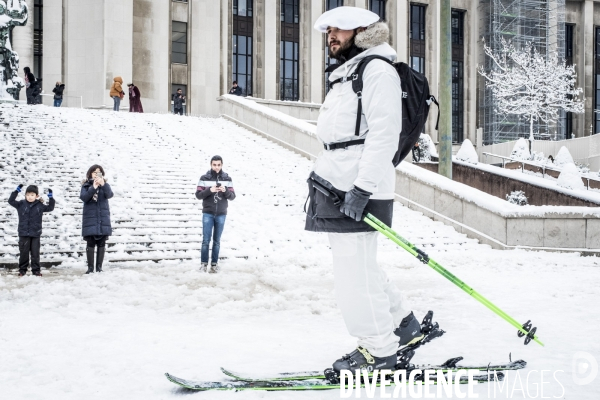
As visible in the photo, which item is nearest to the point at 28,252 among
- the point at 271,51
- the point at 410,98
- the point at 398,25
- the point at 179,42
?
the point at 410,98

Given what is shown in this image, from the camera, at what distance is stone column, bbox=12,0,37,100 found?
1266 inches

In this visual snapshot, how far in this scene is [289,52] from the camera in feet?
132

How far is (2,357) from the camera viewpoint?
387 centimetres

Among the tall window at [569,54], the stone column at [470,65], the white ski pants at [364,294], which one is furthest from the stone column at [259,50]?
the white ski pants at [364,294]

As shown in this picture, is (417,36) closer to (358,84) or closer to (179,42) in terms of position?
(179,42)

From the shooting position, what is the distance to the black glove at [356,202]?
3234 millimetres

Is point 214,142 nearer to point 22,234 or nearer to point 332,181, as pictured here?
point 22,234

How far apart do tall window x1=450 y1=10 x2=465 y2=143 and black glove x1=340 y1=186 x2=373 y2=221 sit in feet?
148

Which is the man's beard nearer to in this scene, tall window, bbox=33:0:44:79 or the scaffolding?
tall window, bbox=33:0:44:79

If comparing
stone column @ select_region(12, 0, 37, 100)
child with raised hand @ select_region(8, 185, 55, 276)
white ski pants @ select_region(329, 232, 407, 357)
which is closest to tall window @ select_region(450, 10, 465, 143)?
stone column @ select_region(12, 0, 37, 100)

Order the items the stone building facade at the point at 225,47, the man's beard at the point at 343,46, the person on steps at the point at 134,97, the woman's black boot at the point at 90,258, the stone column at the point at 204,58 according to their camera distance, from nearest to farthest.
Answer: the man's beard at the point at 343,46 → the woman's black boot at the point at 90,258 → the person on steps at the point at 134,97 → the stone building facade at the point at 225,47 → the stone column at the point at 204,58

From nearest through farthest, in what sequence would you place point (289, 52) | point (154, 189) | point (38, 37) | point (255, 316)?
point (255, 316) → point (154, 189) → point (38, 37) → point (289, 52)

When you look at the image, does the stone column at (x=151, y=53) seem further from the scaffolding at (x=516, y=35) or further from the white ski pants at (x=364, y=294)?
the white ski pants at (x=364, y=294)

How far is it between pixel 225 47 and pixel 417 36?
53.1 ft
